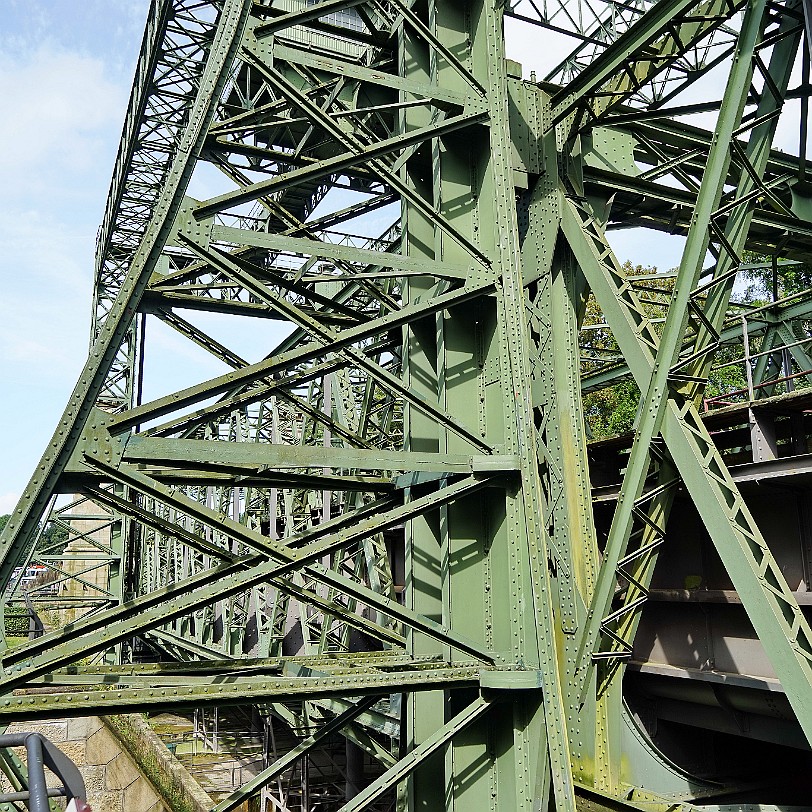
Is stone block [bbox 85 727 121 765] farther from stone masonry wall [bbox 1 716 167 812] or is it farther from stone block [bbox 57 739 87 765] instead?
stone block [bbox 57 739 87 765]

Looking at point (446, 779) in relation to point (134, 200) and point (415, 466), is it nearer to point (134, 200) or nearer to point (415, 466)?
point (415, 466)

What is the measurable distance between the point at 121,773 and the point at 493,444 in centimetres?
2227

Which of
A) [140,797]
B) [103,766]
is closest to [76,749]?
[103,766]

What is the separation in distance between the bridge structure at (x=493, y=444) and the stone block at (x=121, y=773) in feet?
56.0

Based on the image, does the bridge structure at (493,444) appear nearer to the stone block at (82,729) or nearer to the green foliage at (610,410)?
the green foliage at (610,410)

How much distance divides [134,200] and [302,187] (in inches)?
275

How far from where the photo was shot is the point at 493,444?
20.1 feet

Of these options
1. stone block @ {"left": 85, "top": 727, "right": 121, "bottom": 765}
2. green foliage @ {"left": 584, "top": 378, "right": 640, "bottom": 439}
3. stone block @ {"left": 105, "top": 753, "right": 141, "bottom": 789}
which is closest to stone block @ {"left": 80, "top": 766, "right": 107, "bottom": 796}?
stone block @ {"left": 85, "top": 727, "right": 121, "bottom": 765}

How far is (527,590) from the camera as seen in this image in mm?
5777

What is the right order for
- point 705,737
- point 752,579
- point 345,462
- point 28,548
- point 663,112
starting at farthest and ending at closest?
point 705,737 < point 663,112 < point 752,579 < point 345,462 < point 28,548

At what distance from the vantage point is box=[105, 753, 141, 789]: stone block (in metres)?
22.8

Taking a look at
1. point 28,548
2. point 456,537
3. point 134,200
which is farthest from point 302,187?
point 28,548

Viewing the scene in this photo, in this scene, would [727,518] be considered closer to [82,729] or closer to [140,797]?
[140,797]

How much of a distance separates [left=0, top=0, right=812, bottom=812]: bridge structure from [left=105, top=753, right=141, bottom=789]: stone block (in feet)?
56.0
